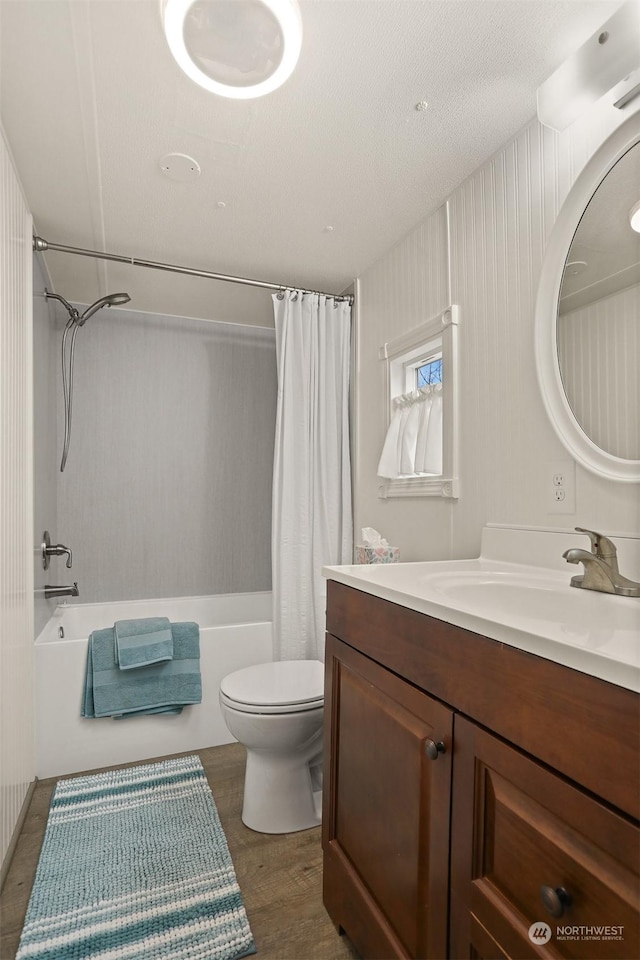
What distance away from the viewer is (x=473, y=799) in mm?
843

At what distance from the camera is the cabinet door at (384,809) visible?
3.07 ft

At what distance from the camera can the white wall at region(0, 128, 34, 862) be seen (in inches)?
64.4

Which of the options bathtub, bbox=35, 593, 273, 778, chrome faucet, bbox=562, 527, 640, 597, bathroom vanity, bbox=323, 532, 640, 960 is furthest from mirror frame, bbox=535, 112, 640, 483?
bathtub, bbox=35, 593, 273, 778

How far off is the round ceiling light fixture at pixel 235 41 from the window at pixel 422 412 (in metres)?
0.93

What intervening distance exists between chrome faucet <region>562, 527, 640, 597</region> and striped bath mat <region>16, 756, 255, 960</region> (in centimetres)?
119

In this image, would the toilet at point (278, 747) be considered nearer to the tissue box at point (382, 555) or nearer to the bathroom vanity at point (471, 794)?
the bathroom vanity at point (471, 794)

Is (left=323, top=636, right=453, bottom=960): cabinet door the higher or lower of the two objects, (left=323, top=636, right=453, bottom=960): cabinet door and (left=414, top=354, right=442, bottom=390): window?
the lower

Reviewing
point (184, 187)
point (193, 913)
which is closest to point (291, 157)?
point (184, 187)

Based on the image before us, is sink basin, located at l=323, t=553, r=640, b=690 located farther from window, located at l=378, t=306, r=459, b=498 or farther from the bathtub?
the bathtub

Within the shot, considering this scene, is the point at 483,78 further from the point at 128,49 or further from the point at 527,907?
the point at 527,907

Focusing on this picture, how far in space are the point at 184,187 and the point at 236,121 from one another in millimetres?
407

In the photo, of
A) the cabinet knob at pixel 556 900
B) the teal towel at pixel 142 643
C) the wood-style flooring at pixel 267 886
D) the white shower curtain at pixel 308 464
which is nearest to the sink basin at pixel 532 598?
the cabinet knob at pixel 556 900

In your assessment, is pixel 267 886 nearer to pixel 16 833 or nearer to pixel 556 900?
pixel 16 833

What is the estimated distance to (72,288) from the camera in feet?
9.55
